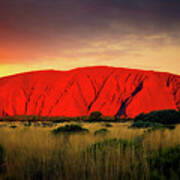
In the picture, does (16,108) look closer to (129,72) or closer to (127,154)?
(129,72)

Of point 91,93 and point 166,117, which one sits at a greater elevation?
point 91,93

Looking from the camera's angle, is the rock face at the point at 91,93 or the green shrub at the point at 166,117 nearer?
the green shrub at the point at 166,117

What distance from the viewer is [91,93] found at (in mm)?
59969

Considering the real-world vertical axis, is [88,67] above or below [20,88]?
above

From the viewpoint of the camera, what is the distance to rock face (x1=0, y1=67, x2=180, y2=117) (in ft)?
178

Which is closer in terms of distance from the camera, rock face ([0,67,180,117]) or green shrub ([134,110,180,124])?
green shrub ([134,110,180,124])

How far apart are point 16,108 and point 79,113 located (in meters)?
21.0

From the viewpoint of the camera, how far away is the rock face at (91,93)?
54.4 m

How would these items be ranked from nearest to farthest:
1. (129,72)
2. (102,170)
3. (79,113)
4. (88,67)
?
(102,170), (79,113), (129,72), (88,67)

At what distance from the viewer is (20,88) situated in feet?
217

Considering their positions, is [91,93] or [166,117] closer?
[166,117]

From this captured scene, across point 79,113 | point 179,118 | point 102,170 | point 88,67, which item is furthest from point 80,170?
point 88,67

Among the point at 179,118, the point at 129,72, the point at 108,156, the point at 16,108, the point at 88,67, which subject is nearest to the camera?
the point at 108,156

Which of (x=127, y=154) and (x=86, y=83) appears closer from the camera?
(x=127, y=154)
